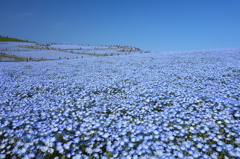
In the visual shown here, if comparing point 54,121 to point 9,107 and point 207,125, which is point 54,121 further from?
point 207,125

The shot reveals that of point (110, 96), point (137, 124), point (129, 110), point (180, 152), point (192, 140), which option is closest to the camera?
point (180, 152)

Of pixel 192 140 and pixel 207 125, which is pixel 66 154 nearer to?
pixel 192 140

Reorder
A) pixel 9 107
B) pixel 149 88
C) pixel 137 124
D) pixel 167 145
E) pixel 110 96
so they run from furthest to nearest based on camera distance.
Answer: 1. pixel 149 88
2. pixel 110 96
3. pixel 9 107
4. pixel 137 124
5. pixel 167 145

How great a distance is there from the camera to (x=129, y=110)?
6383 mm

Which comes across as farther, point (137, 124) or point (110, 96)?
point (110, 96)

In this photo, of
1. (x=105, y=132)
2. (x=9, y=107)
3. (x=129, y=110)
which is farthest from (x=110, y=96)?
(x=9, y=107)

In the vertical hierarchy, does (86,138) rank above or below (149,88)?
below

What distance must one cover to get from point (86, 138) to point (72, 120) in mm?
1290

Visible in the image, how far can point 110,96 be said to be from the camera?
8016 mm

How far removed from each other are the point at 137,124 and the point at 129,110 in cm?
111

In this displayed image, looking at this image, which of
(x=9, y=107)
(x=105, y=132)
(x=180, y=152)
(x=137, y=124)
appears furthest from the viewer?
(x=9, y=107)

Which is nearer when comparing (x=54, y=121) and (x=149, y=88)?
(x=54, y=121)

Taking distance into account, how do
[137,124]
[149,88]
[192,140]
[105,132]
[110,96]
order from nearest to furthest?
[192,140] → [105,132] → [137,124] → [110,96] → [149,88]

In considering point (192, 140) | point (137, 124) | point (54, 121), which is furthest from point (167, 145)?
point (54, 121)
